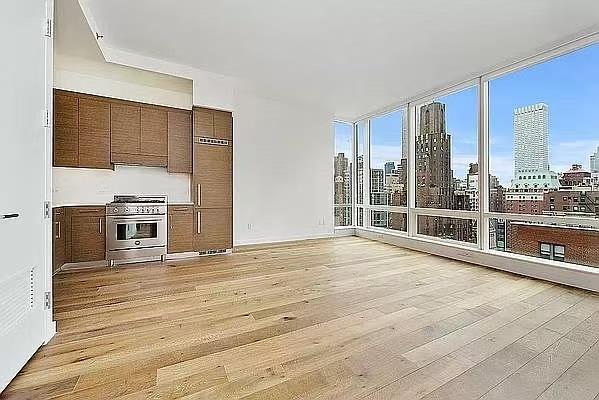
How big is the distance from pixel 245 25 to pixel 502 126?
12.9 feet

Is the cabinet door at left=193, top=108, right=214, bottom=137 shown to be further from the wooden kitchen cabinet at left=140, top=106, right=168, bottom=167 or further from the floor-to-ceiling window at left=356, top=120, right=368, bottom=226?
the floor-to-ceiling window at left=356, top=120, right=368, bottom=226

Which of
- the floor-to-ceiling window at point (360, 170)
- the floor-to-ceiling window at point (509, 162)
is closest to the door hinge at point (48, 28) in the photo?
the floor-to-ceiling window at point (509, 162)

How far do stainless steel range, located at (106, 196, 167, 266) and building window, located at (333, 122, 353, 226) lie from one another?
171 inches

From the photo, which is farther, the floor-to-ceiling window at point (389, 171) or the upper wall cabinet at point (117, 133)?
the floor-to-ceiling window at point (389, 171)

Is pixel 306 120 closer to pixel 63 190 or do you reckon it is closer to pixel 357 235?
pixel 357 235

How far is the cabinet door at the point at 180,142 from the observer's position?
510 cm

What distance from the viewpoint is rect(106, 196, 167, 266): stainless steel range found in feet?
14.9

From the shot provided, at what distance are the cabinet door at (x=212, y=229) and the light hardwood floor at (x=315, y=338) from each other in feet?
3.83

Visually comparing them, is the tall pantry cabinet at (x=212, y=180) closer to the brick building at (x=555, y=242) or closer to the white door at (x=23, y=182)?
the white door at (x=23, y=182)

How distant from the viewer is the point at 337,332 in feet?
7.81

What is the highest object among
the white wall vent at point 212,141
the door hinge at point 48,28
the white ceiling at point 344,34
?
the white ceiling at point 344,34

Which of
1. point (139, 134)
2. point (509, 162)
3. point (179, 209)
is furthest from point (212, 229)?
point (509, 162)

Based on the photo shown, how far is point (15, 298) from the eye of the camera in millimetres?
1848

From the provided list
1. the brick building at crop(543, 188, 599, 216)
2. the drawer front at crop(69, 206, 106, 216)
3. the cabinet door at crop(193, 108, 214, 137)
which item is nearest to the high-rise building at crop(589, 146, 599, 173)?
the brick building at crop(543, 188, 599, 216)
